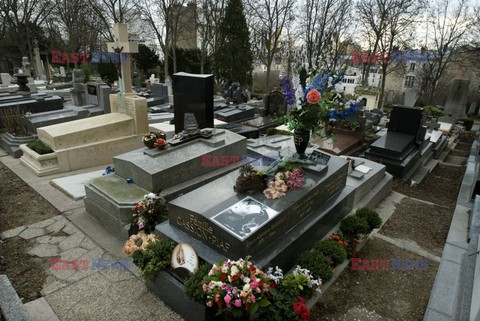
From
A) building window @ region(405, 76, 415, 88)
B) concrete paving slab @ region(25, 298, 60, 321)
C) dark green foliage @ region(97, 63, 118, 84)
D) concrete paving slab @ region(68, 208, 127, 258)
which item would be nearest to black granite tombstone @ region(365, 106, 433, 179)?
concrete paving slab @ region(68, 208, 127, 258)

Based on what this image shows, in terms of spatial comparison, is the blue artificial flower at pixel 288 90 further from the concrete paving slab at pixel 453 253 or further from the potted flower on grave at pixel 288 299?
the concrete paving slab at pixel 453 253

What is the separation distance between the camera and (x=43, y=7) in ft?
92.7

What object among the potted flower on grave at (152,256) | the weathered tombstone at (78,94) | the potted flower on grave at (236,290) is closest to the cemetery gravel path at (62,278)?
the potted flower on grave at (152,256)

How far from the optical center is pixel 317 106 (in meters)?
4.29

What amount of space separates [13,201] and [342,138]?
8.79 m

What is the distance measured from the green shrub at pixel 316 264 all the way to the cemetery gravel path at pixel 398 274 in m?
0.37

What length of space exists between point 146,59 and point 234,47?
13.5 m

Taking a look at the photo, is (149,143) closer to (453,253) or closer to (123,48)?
(123,48)

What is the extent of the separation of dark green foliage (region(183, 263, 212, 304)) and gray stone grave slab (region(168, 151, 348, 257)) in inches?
13.6

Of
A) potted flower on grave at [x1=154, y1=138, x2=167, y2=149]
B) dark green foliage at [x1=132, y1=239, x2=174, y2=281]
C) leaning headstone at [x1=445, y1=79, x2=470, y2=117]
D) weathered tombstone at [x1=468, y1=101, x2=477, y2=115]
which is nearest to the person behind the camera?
dark green foliage at [x1=132, y1=239, x2=174, y2=281]

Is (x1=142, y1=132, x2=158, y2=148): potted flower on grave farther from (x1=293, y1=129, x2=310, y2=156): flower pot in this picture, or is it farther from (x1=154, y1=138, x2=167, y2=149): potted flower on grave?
(x1=293, y1=129, x2=310, y2=156): flower pot

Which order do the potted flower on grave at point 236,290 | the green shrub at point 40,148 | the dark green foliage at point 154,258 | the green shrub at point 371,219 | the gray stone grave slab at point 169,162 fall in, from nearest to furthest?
1. the potted flower on grave at point 236,290
2. the dark green foliage at point 154,258
3. the green shrub at point 371,219
4. the gray stone grave slab at point 169,162
5. the green shrub at point 40,148

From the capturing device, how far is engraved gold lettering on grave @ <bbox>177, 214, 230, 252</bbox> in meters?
3.38

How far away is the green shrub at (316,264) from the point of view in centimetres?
359
